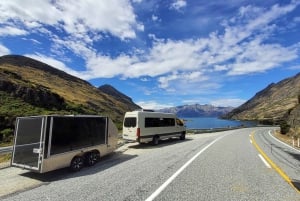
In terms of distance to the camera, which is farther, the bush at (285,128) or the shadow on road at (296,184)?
the bush at (285,128)

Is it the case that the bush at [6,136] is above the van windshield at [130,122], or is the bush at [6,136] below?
below

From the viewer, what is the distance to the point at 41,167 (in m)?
9.15

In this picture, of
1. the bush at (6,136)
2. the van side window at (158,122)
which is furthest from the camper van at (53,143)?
the bush at (6,136)

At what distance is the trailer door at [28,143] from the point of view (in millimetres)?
9438

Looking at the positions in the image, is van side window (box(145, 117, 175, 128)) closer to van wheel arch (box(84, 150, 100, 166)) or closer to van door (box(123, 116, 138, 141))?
van door (box(123, 116, 138, 141))

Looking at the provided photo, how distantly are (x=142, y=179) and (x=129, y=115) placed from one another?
38.8 ft

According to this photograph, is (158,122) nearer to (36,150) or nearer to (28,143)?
(28,143)

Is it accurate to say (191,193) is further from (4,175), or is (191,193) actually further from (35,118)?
(4,175)

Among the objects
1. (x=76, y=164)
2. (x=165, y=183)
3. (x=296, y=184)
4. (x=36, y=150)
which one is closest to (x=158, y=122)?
(x=76, y=164)

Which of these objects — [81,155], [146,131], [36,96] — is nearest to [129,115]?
[146,131]

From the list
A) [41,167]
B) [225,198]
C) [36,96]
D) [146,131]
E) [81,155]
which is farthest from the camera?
[36,96]

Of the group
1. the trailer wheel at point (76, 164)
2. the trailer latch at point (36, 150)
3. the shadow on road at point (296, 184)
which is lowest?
the shadow on road at point (296, 184)

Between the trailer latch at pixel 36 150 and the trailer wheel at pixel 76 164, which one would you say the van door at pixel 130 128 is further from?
the trailer latch at pixel 36 150

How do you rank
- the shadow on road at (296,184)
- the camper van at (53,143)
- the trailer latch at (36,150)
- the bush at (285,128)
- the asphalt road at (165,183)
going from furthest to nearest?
the bush at (285,128) < the camper van at (53,143) < the trailer latch at (36,150) < the shadow on road at (296,184) < the asphalt road at (165,183)
